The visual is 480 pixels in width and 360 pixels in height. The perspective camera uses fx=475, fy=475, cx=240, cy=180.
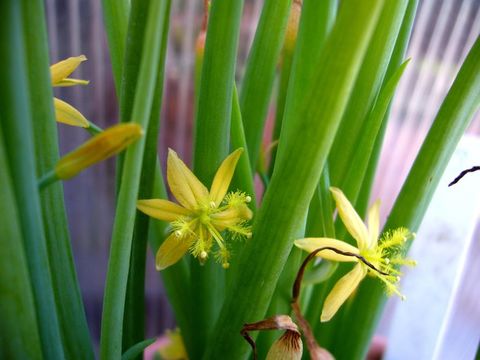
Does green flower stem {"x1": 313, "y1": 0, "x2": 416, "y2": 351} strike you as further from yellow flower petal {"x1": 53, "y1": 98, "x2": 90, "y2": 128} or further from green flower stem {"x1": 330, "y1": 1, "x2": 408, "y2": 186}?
yellow flower petal {"x1": 53, "y1": 98, "x2": 90, "y2": 128}

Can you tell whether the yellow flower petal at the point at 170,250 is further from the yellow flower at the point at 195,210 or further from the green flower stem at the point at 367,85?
the green flower stem at the point at 367,85

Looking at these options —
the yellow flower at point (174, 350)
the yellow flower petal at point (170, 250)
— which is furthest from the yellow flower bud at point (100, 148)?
the yellow flower at point (174, 350)

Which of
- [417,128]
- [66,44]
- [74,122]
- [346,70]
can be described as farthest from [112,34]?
[417,128]

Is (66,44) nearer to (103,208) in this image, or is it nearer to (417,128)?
(103,208)

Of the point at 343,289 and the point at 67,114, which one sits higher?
the point at 67,114

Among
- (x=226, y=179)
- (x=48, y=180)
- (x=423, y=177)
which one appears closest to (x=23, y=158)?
(x=48, y=180)

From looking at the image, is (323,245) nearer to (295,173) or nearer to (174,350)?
(295,173)
